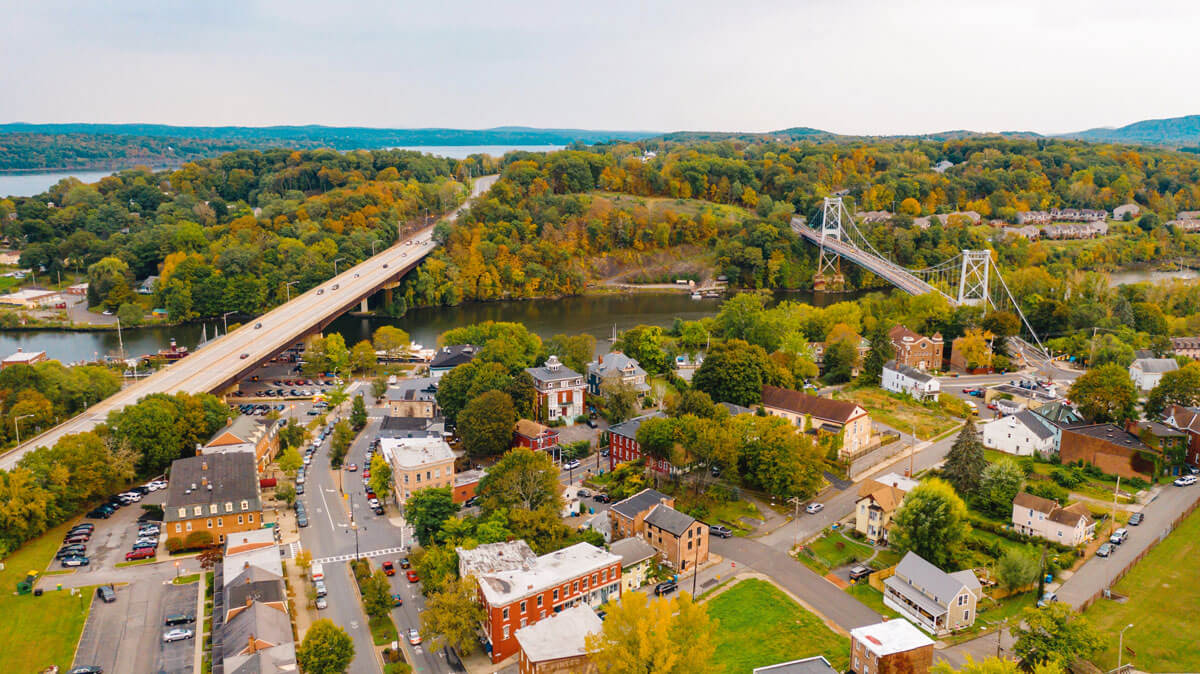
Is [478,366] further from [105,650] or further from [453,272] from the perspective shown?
[453,272]

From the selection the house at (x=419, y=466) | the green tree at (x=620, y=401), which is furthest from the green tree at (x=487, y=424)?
the green tree at (x=620, y=401)

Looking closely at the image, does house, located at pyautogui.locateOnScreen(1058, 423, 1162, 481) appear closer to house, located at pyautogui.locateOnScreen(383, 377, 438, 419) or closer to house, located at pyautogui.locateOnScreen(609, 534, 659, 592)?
house, located at pyautogui.locateOnScreen(609, 534, 659, 592)

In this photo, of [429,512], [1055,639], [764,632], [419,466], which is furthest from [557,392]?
[1055,639]

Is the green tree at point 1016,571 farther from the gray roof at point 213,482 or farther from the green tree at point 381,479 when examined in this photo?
the gray roof at point 213,482

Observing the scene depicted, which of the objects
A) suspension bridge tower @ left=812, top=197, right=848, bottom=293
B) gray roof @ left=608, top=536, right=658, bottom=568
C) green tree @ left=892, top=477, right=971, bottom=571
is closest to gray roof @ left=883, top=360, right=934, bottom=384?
green tree @ left=892, top=477, right=971, bottom=571

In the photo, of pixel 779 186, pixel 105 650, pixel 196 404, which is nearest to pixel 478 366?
pixel 196 404
